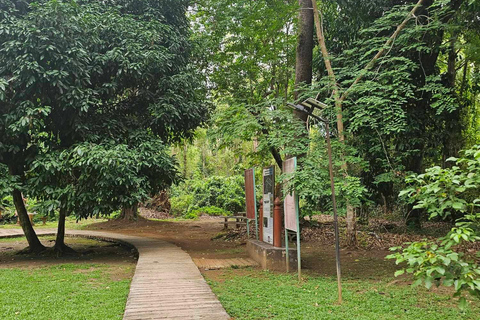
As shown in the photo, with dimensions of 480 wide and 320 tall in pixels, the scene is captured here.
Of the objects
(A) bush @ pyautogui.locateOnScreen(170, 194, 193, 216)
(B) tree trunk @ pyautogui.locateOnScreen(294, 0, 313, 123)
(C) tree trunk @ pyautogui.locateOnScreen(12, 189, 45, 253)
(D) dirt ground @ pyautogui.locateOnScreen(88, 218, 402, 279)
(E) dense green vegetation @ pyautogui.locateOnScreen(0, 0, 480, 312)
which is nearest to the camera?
(D) dirt ground @ pyautogui.locateOnScreen(88, 218, 402, 279)

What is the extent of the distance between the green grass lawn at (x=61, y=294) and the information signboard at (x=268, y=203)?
3016mm

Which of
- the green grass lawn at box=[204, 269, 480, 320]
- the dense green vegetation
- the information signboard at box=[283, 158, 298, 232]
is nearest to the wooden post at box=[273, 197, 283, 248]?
the information signboard at box=[283, 158, 298, 232]

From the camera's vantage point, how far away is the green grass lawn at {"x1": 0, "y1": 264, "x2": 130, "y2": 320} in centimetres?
475

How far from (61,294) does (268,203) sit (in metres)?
4.19

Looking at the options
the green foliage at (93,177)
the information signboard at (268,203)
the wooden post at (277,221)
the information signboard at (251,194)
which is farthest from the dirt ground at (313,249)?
the green foliage at (93,177)

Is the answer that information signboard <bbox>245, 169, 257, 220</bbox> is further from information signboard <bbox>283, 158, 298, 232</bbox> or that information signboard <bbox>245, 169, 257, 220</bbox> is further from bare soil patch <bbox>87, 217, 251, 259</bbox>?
information signboard <bbox>283, 158, 298, 232</bbox>

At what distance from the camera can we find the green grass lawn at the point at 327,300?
4.50m

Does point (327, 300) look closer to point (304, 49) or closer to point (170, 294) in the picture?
point (170, 294)

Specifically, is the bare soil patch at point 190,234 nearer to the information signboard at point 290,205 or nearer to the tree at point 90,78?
the information signboard at point 290,205

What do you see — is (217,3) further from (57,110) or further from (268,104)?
(57,110)

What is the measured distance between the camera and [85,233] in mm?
15703

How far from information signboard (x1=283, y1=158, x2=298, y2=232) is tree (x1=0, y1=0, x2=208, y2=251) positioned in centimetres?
393

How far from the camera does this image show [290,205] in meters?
7.02

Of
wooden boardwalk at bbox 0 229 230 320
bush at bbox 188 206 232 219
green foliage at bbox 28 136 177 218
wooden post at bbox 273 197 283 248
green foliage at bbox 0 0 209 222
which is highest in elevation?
green foliage at bbox 0 0 209 222
